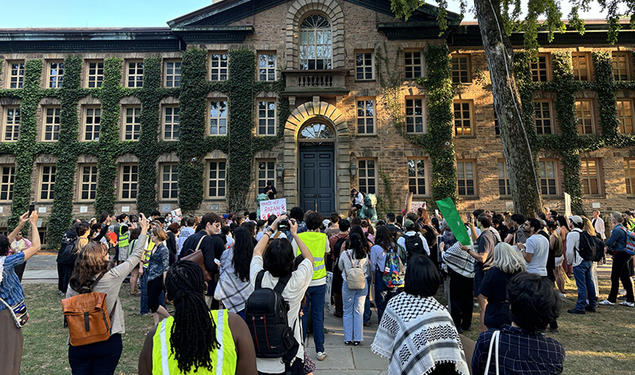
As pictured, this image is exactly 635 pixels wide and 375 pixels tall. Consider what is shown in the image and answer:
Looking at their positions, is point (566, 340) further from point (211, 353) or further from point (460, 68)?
point (460, 68)

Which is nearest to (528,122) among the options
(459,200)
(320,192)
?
(459,200)

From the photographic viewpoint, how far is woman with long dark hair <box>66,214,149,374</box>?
3.43 m

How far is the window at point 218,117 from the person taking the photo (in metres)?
20.8

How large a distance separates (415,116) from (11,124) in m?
26.1

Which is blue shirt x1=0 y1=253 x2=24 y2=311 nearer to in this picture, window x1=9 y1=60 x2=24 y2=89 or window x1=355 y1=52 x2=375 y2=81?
window x1=355 y1=52 x2=375 y2=81

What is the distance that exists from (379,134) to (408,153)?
6.87 feet

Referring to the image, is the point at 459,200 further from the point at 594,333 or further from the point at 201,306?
the point at 201,306

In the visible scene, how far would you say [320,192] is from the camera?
66.7ft

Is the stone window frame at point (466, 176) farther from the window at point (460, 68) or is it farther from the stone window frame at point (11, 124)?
the stone window frame at point (11, 124)

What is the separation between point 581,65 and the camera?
2181cm

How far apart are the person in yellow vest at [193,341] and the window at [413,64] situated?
21.0 metres

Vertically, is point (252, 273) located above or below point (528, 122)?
below

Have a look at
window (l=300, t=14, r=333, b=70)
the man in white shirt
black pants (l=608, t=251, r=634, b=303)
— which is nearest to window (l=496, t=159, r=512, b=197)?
black pants (l=608, t=251, r=634, b=303)

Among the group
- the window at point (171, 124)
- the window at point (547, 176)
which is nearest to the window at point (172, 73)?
the window at point (171, 124)
